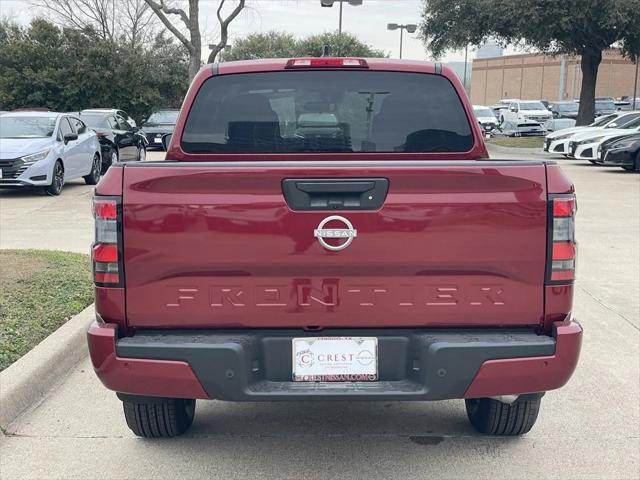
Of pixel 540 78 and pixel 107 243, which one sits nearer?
pixel 107 243

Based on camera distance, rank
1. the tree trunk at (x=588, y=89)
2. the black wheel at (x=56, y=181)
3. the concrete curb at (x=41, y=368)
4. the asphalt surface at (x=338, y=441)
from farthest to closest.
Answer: the tree trunk at (x=588, y=89) → the black wheel at (x=56, y=181) → the concrete curb at (x=41, y=368) → the asphalt surface at (x=338, y=441)

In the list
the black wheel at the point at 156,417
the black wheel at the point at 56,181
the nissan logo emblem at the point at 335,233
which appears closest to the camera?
the nissan logo emblem at the point at 335,233

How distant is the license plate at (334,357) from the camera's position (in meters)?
3.30

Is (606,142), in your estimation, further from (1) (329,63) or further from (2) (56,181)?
(1) (329,63)

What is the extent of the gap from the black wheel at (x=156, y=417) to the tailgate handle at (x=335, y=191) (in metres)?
1.35

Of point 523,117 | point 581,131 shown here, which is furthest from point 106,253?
point 523,117

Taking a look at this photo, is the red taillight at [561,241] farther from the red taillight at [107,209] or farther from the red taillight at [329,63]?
the red taillight at [107,209]

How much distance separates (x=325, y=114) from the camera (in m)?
4.36

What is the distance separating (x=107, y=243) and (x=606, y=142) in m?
19.0

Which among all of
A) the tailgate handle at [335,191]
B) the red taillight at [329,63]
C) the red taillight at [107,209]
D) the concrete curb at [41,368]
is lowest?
the concrete curb at [41,368]

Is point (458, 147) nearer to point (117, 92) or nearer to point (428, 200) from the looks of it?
point (428, 200)

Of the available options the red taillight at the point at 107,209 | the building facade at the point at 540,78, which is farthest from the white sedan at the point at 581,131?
the building facade at the point at 540,78

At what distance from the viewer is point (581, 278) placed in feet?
27.1

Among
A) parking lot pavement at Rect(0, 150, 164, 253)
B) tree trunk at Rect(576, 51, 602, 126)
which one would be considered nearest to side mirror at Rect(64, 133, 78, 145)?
parking lot pavement at Rect(0, 150, 164, 253)
